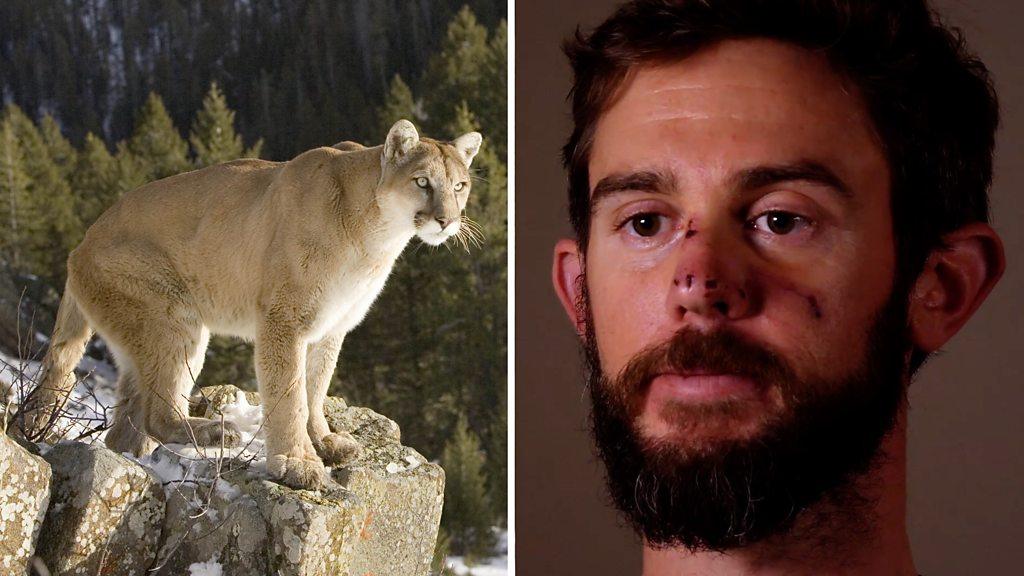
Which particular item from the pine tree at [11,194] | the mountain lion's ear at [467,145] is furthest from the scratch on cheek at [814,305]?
the pine tree at [11,194]

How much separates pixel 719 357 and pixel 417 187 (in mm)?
1658

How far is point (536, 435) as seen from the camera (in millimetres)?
2828

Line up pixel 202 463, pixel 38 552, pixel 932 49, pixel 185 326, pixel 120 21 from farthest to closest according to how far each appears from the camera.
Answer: pixel 120 21 → pixel 185 326 → pixel 202 463 → pixel 38 552 → pixel 932 49

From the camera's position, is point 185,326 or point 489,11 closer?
point 185,326

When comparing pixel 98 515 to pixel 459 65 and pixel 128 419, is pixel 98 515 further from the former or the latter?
pixel 459 65

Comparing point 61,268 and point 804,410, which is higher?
point 804,410

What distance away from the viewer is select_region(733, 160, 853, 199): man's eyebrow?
143cm

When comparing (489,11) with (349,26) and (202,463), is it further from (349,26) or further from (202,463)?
(202,463)

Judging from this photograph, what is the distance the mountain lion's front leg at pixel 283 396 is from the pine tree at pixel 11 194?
2.64m

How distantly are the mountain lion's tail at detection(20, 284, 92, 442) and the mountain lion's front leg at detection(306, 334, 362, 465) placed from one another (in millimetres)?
608

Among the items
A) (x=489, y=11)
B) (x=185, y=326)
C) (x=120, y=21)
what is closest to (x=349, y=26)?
(x=489, y=11)

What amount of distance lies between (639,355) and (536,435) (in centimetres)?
139

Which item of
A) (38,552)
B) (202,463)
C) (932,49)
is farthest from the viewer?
(202,463)

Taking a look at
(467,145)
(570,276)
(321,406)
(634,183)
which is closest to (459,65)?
(467,145)
